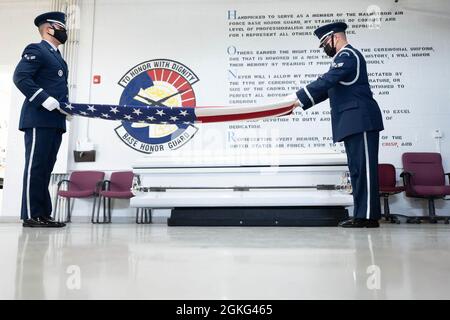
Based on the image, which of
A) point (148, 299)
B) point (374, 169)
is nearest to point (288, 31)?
point (374, 169)

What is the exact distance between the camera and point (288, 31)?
5270 mm

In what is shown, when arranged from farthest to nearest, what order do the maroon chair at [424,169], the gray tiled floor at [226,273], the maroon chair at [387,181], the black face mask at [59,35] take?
1. the maroon chair at [424,169]
2. the maroon chair at [387,181]
3. the black face mask at [59,35]
4. the gray tiled floor at [226,273]

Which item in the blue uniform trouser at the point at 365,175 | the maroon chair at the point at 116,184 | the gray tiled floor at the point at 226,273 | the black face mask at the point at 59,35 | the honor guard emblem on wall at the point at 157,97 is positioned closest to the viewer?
the gray tiled floor at the point at 226,273

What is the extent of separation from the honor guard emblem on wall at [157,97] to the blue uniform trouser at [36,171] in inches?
86.9

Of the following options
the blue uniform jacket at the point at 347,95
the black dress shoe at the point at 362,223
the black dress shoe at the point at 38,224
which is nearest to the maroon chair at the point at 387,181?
the black dress shoe at the point at 362,223

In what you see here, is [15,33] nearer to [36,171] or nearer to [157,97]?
[157,97]

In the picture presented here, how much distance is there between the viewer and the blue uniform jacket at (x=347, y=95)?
2906 mm

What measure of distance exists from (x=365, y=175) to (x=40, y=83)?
8.97 feet

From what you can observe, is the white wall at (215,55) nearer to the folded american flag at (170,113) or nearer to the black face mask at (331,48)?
the folded american flag at (170,113)

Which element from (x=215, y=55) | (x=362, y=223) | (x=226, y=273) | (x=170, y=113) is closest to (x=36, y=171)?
(x=170, y=113)

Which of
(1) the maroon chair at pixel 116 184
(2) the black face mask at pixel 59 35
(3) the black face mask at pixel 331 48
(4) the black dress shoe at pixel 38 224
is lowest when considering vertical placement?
(4) the black dress shoe at pixel 38 224

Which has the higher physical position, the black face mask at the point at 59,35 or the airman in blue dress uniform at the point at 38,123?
the black face mask at the point at 59,35

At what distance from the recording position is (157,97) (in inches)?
208

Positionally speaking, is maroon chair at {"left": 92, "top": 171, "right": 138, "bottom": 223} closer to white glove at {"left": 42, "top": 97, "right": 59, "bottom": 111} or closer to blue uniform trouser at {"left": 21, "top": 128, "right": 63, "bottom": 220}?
blue uniform trouser at {"left": 21, "top": 128, "right": 63, "bottom": 220}
